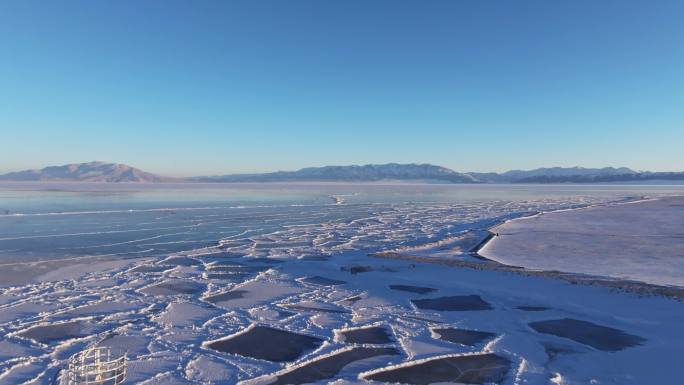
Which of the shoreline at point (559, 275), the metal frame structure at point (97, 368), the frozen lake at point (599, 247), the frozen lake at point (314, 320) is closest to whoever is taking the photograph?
the metal frame structure at point (97, 368)

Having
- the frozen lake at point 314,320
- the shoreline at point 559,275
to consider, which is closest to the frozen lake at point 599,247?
the shoreline at point 559,275

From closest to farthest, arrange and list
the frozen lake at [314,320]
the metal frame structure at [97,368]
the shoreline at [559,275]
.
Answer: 1. the metal frame structure at [97,368]
2. the frozen lake at [314,320]
3. the shoreline at [559,275]

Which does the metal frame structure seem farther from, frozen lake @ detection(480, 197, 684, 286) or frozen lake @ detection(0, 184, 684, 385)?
frozen lake @ detection(480, 197, 684, 286)

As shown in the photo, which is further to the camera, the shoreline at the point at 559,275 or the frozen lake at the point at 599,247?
the frozen lake at the point at 599,247

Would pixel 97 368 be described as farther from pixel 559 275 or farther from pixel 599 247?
pixel 599 247

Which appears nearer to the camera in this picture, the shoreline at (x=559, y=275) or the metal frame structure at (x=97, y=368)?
the metal frame structure at (x=97, y=368)

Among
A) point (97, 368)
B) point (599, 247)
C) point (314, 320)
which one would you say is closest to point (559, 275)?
point (599, 247)

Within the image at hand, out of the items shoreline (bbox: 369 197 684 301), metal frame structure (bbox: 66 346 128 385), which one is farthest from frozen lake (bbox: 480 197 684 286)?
metal frame structure (bbox: 66 346 128 385)

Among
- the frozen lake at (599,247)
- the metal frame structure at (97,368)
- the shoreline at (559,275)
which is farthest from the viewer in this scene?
the frozen lake at (599,247)

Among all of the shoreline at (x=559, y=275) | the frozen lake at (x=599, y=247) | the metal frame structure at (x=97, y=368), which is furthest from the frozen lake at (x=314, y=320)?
the frozen lake at (x=599, y=247)

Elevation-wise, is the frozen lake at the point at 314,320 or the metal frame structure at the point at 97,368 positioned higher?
the metal frame structure at the point at 97,368

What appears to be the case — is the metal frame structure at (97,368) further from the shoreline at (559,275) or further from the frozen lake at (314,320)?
the shoreline at (559,275)
